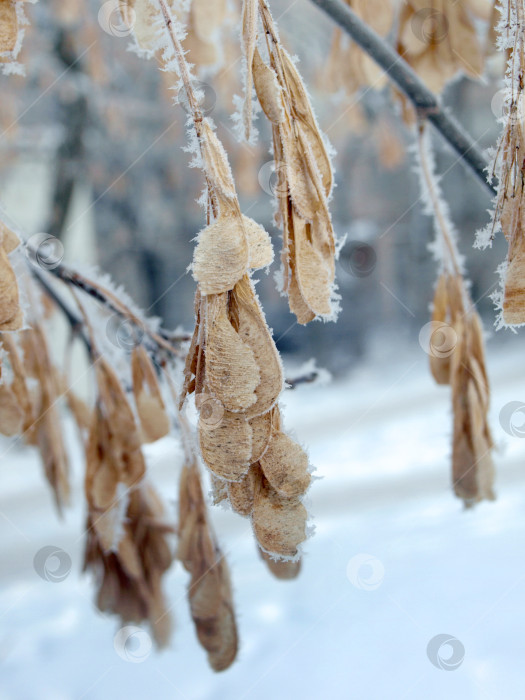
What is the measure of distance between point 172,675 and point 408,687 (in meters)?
0.34

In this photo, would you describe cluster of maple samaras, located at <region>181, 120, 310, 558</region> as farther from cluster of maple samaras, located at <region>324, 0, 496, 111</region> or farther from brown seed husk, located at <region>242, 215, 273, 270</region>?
cluster of maple samaras, located at <region>324, 0, 496, 111</region>

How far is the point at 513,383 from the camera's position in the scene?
2.15 m

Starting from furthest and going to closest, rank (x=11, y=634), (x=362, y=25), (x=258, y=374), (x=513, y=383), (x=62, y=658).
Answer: (x=513, y=383), (x=11, y=634), (x=62, y=658), (x=362, y=25), (x=258, y=374)

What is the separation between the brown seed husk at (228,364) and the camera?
275 mm

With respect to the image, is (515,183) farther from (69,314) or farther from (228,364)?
(69,314)

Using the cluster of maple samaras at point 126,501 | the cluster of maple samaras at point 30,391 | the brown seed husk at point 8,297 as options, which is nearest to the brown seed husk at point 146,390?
the cluster of maple samaras at point 126,501

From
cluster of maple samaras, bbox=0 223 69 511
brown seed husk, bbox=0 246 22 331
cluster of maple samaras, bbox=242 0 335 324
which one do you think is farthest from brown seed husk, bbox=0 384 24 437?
cluster of maple samaras, bbox=242 0 335 324

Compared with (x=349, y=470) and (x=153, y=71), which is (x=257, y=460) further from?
(x=153, y=71)

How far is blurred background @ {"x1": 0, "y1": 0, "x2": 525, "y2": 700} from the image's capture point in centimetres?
84

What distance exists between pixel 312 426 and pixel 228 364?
1819 mm

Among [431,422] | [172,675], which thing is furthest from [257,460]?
[431,422]

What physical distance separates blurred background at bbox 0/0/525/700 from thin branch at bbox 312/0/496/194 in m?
0.15

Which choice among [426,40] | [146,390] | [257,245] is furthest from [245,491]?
[426,40]

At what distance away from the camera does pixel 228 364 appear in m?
0.28
